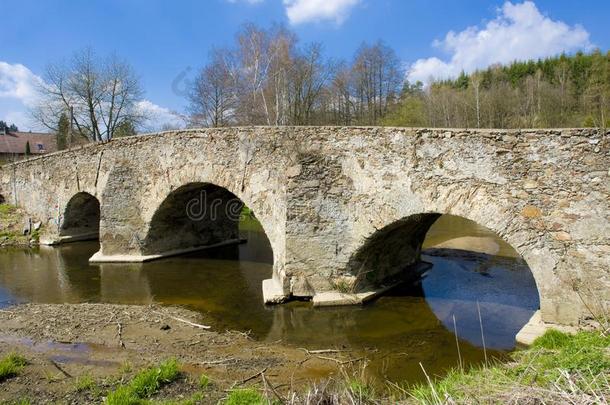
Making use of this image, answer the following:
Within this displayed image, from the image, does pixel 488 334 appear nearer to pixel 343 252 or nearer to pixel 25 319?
pixel 343 252

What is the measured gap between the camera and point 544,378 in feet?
10.7

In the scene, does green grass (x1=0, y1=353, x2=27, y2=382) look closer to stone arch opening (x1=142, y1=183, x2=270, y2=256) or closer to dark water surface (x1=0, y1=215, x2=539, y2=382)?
dark water surface (x1=0, y1=215, x2=539, y2=382)

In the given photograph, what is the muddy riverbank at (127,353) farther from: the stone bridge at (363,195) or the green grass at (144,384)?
the stone bridge at (363,195)

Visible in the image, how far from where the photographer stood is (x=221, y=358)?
6.10 metres

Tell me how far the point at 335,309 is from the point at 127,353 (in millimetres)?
3821

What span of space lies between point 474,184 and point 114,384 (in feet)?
18.9

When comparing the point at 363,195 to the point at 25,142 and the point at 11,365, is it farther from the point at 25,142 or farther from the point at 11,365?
the point at 25,142

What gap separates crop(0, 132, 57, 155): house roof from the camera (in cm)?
3972

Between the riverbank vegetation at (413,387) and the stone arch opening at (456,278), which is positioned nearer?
the riverbank vegetation at (413,387)

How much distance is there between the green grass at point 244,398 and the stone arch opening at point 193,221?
7808 millimetres

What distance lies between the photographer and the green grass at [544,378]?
277cm

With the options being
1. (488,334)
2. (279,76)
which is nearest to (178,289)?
(488,334)

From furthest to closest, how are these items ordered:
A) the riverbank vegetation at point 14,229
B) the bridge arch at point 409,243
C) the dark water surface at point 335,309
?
the riverbank vegetation at point 14,229
the dark water surface at point 335,309
the bridge arch at point 409,243

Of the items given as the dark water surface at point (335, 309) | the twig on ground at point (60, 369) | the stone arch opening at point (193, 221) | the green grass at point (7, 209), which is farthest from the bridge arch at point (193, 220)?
the green grass at point (7, 209)
